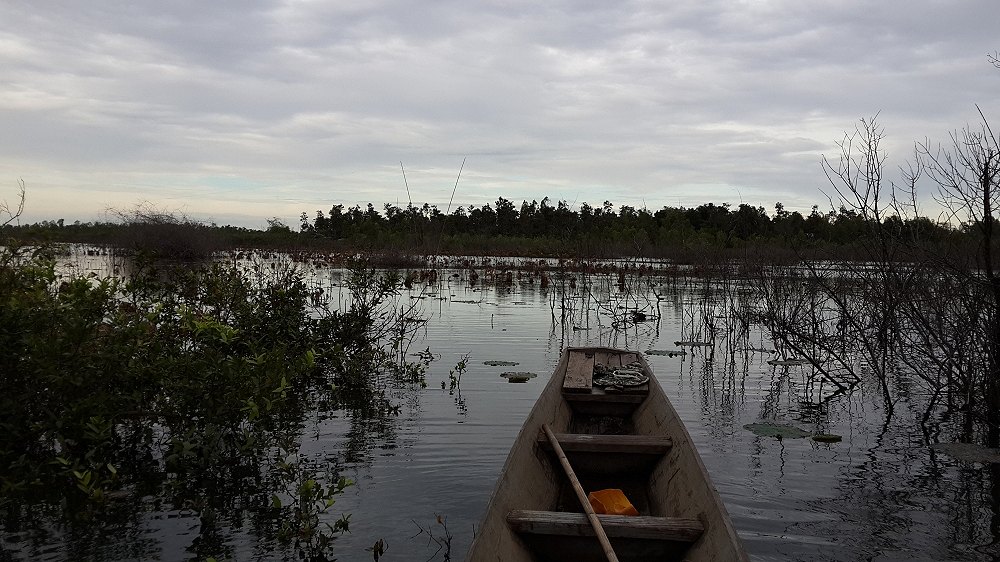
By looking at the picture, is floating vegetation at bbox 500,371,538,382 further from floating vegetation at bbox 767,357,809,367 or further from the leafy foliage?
floating vegetation at bbox 767,357,809,367

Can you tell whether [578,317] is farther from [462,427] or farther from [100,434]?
[100,434]

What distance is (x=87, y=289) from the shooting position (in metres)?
4.75

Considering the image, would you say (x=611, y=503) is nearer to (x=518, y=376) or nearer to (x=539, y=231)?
(x=518, y=376)

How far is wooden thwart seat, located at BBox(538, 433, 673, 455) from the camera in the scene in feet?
15.8

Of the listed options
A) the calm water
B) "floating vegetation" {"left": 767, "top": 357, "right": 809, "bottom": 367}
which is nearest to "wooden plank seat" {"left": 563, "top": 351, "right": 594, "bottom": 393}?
the calm water

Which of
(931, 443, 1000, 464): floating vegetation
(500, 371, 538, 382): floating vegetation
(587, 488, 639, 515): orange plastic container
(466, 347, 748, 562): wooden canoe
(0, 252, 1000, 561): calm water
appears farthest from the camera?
(500, 371, 538, 382): floating vegetation

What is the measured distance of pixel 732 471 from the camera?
5.76 meters

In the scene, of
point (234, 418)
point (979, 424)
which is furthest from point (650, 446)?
point (979, 424)

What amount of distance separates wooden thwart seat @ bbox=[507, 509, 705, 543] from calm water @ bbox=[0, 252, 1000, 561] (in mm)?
1021

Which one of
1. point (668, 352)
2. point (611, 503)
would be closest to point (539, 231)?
point (668, 352)

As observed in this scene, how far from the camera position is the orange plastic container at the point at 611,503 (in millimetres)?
4121

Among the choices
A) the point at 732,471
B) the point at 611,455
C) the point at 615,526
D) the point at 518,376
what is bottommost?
the point at 732,471

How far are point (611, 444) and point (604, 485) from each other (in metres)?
0.38

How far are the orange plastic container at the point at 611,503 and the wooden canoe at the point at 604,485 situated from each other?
11cm
